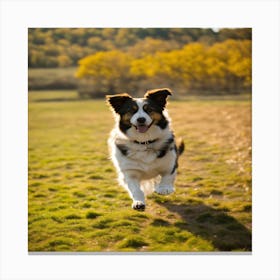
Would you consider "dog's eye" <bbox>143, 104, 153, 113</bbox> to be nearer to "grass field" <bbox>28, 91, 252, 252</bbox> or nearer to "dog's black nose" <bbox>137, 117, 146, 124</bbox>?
"dog's black nose" <bbox>137, 117, 146, 124</bbox>

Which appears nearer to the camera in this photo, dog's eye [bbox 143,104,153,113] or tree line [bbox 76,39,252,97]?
dog's eye [bbox 143,104,153,113]

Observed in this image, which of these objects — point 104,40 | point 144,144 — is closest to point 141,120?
point 144,144

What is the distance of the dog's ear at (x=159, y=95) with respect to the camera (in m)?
3.69

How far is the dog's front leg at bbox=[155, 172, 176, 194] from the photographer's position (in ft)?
11.7

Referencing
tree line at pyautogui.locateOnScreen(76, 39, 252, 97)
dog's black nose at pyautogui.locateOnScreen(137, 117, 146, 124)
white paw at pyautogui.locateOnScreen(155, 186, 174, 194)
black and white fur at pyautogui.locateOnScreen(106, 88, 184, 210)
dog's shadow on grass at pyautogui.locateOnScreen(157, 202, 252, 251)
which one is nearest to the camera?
dog's black nose at pyautogui.locateOnScreen(137, 117, 146, 124)

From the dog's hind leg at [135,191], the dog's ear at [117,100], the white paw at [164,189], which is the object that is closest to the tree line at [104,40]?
the dog's ear at [117,100]

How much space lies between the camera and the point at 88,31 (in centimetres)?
465

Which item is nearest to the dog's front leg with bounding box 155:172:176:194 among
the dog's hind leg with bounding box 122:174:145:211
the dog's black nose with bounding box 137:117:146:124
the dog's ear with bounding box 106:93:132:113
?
the dog's hind leg with bounding box 122:174:145:211

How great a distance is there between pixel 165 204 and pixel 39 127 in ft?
5.75

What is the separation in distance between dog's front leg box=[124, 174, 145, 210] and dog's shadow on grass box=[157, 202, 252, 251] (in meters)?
0.57

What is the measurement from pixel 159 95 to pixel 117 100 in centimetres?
37

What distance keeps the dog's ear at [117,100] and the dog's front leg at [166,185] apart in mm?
727
